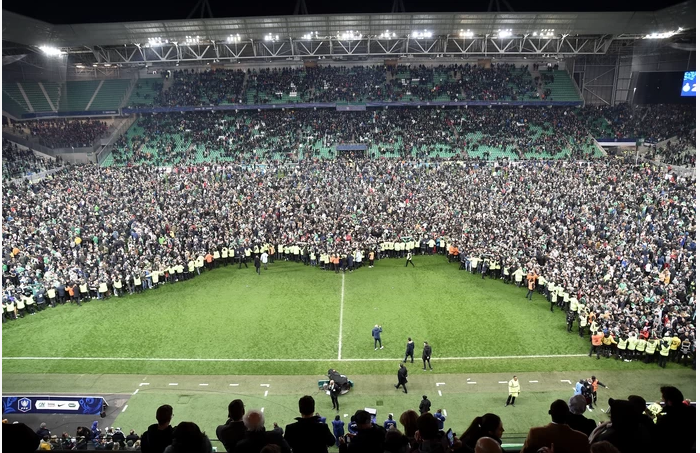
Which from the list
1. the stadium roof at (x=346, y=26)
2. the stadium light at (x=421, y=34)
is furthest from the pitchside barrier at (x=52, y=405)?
the stadium light at (x=421, y=34)

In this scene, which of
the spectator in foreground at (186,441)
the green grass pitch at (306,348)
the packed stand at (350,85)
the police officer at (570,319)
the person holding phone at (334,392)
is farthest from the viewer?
the packed stand at (350,85)

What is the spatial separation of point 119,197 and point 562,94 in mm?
39739

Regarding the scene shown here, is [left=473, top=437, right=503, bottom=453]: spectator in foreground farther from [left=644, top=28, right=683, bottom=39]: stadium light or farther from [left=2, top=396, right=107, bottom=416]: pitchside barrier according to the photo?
[left=644, top=28, right=683, bottom=39]: stadium light

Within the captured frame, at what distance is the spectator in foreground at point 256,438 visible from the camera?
5.03 meters

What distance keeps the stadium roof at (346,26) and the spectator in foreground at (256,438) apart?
1323 inches

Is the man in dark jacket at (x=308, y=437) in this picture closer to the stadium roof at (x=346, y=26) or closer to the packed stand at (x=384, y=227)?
the packed stand at (x=384, y=227)

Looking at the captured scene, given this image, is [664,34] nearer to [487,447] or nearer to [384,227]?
[384,227]

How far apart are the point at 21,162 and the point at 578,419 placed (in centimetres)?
4447

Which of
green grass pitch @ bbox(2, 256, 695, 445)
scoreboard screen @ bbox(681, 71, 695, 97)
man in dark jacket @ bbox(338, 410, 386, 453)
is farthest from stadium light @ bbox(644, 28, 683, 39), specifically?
man in dark jacket @ bbox(338, 410, 386, 453)

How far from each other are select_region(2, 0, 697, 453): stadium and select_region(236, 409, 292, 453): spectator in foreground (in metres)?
0.03

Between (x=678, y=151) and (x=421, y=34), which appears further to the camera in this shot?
(x=678, y=151)

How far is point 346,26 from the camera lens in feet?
119

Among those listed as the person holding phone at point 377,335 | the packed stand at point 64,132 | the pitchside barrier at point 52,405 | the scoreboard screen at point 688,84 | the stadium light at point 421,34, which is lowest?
the pitchside barrier at point 52,405

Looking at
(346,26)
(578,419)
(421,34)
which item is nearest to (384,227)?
(346,26)
